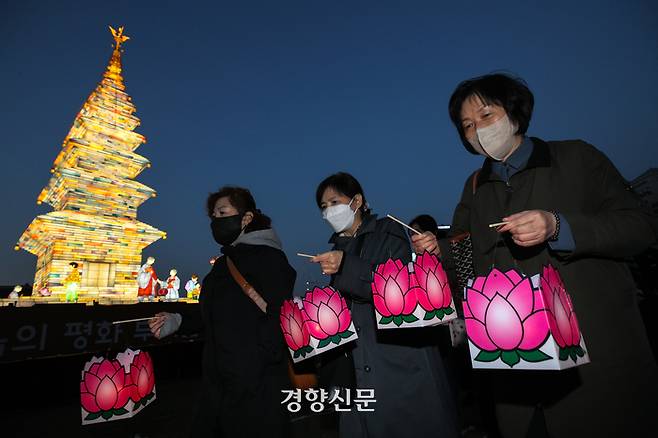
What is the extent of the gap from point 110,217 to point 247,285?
15500 millimetres

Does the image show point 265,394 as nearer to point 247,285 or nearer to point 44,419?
point 247,285

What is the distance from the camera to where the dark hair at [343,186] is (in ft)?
8.98

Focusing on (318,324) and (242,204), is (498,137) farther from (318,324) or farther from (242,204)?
(242,204)

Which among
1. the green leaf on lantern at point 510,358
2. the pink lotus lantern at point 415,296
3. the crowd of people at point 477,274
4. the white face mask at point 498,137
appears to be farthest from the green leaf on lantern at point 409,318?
the white face mask at point 498,137

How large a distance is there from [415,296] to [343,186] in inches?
51.8

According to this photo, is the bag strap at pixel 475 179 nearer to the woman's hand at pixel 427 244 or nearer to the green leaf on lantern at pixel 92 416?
the woman's hand at pixel 427 244

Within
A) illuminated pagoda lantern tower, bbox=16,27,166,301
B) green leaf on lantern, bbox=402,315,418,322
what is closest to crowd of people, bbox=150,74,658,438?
green leaf on lantern, bbox=402,315,418,322

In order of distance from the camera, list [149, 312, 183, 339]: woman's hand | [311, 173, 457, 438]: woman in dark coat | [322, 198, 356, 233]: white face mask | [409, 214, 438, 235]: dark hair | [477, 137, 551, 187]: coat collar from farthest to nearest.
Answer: [409, 214, 438, 235]: dark hair < [149, 312, 183, 339]: woman's hand < [322, 198, 356, 233]: white face mask < [311, 173, 457, 438]: woman in dark coat < [477, 137, 551, 187]: coat collar

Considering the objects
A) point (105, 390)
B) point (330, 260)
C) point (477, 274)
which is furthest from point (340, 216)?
point (105, 390)

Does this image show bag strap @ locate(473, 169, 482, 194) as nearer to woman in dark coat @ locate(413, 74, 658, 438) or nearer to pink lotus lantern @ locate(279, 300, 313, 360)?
woman in dark coat @ locate(413, 74, 658, 438)

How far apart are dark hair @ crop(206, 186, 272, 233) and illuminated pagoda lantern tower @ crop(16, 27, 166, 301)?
12672 mm

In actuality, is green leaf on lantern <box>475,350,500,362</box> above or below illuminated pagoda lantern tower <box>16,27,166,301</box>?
below

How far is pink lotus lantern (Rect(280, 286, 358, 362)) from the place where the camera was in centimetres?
194

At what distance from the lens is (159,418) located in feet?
17.1
